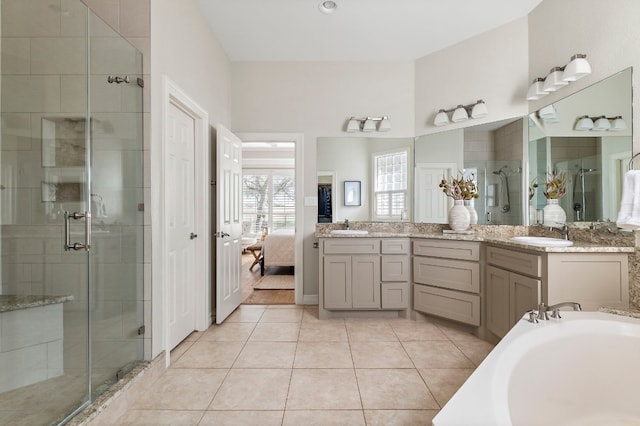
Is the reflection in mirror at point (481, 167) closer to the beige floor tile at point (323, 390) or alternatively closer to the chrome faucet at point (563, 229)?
the chrome faucet at point (563, 229)

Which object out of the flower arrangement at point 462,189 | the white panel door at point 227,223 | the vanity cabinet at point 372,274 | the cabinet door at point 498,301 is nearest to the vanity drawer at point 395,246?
the vanity cabinet at point 372,274

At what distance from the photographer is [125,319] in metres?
1.97

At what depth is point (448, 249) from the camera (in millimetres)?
3010

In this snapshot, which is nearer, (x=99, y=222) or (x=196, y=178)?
(x=99, y=222)

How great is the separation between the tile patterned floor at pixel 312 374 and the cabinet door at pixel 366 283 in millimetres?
211

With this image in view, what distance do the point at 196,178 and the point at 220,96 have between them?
1.07 metres

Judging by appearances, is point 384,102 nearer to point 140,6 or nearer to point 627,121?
point 627,121

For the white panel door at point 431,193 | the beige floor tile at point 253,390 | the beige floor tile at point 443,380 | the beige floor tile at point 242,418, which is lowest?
the beige floor tile at point 253,390

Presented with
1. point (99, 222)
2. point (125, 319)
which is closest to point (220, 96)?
point (99, 222)

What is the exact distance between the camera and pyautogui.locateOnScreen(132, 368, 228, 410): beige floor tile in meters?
1.84

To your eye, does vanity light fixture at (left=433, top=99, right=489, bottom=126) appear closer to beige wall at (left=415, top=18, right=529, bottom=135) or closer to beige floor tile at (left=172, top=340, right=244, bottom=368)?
beige wall at (left=415, top=18, right=529, bottom=135)

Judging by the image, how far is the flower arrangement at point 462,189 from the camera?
3.27 metres

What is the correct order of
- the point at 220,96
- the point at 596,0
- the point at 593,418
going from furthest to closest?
the point at 220,96 < the point at 596,0 < the point at 593,418

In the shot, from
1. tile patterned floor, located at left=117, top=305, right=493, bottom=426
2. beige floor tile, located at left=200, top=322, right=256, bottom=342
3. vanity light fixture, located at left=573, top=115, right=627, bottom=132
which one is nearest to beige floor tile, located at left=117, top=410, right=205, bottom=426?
tile patterned floor, located at left=117, top=305, right=493, bottom=426
